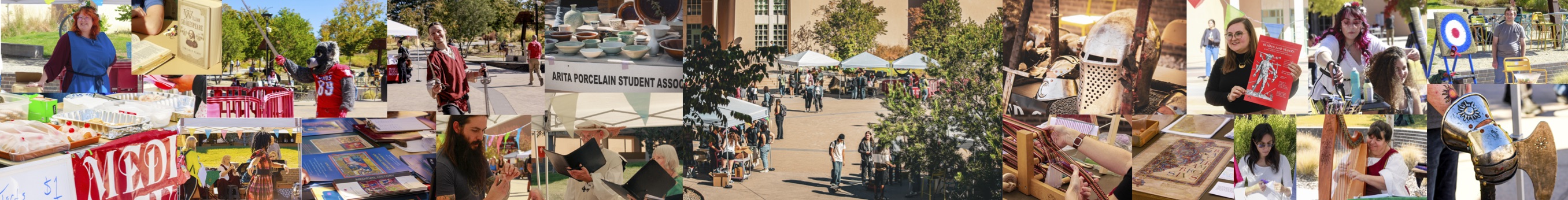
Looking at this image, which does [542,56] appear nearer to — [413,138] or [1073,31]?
[413,138]

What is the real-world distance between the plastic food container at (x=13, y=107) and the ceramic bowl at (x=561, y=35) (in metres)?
3.36

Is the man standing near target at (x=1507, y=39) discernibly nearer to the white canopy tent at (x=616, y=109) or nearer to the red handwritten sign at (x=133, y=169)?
the white canopy tent at (x=616, y=109)

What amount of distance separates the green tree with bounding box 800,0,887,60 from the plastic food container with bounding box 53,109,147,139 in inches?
175

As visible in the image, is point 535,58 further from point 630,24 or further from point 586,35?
point 630,24

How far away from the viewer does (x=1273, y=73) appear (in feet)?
30.9

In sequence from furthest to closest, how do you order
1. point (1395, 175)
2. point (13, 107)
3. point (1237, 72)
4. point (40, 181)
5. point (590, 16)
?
1. point (1395, 175)
2. point (1237, 72)
3. point (590, 16)
4. point (13, 107)
5. point (40, 181)

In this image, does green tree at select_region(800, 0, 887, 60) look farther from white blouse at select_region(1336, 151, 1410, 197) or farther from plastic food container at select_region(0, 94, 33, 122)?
plastic food container at select_region(0, 94, 33, 122)

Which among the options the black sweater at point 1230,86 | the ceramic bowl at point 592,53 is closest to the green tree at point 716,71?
the ceramic bowl at point 592,53

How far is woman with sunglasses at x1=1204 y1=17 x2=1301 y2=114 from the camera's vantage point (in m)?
9.35

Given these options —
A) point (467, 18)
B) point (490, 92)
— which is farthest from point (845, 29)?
point (467, 18)

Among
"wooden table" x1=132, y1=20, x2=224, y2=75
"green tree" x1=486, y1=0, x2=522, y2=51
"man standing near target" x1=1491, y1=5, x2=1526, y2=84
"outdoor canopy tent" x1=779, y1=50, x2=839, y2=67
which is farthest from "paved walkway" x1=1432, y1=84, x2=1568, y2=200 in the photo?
"wooden table" x1=132, y1=20, x2=224, y2=75

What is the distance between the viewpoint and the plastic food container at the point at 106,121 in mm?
8828

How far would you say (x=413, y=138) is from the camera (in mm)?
9195

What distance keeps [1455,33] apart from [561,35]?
6.18 m
